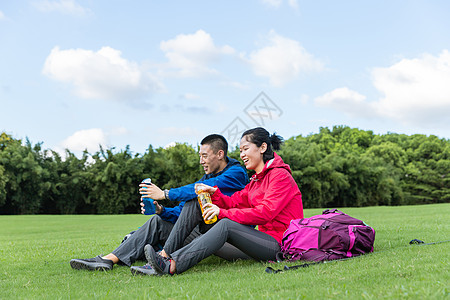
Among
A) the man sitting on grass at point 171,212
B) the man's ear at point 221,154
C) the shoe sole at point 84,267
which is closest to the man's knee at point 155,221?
the man sitting on grass at point 171,212

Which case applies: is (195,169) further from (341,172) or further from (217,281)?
(217,281)

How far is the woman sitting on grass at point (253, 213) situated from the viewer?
12.6 ft

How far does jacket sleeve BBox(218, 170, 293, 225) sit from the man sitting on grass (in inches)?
20.0

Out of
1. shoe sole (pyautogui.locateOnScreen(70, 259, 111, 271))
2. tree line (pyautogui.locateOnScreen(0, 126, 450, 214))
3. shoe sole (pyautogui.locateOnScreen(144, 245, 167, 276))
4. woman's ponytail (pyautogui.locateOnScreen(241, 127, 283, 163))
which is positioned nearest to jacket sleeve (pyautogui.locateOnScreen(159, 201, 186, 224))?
shoe sole (pyautogui.locateOnScreen(70, 259, 111, 271))

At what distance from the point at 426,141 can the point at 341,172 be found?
21416mm

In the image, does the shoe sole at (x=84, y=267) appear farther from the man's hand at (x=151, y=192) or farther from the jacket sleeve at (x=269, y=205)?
the jacket sleeve at (x=269, y=205)

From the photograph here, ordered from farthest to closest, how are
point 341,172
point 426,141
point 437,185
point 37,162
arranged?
point 426,141, point 437,185, point 341,172, point 37,162

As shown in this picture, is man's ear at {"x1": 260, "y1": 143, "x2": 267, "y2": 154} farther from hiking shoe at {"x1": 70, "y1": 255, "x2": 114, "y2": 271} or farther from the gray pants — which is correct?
hiking shoe at {"x1": 70, "y1": 255, "x2": 114, "y2": 271}

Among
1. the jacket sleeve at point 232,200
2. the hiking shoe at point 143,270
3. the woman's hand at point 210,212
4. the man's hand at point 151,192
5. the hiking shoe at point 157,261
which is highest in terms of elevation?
the man's hand at point 151,192

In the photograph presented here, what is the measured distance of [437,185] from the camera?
41281mm

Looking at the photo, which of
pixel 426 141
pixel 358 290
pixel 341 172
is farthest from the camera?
pixel 426 141

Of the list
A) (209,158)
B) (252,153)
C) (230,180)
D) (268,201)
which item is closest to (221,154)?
(209,158)

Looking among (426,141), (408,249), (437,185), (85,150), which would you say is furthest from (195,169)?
(426,141)

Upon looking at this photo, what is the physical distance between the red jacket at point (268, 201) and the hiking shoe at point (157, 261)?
68cm
